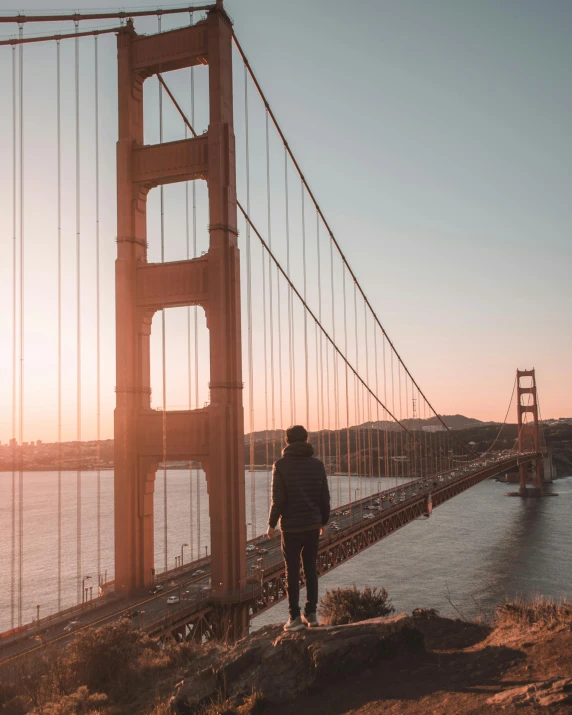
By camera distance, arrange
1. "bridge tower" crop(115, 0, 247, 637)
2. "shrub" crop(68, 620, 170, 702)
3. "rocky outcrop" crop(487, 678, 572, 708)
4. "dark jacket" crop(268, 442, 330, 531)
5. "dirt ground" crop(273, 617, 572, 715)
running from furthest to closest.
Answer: "bridge tower" crop(115, 0, 247, 637)
"shrub" crop(68, 620, 170, 702)
"dark jacket" crop(268, 442, 330, 531)
"dirt ground" crop(273, 617, 572, 715)
"rocky outcrop" crop(487, 678, 572, 708)

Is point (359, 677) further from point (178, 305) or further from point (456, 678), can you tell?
point (178, 305)


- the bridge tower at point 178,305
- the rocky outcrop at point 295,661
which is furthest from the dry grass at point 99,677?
the bridge tower at point 178,305

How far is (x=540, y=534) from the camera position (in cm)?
5266

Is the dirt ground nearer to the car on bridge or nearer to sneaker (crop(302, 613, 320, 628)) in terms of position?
sneaker (crop(302, 613, 320, 628))

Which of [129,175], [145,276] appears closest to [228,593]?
[145,276]

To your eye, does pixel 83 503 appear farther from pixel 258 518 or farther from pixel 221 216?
pixel 221 216

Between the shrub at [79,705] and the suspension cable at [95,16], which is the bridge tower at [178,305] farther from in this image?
the shrub at [79,705]

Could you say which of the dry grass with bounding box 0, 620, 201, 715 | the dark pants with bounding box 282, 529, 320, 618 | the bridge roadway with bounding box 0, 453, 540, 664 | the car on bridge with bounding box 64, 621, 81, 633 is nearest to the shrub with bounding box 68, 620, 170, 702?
the dry grass with bounding box 0, 620, 201, 715

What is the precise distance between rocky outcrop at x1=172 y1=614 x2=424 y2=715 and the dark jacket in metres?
Result: 0.94

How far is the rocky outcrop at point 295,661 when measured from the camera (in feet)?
15.9

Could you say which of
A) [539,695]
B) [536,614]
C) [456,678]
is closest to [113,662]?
[456,678]

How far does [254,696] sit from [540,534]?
54164 millimetres

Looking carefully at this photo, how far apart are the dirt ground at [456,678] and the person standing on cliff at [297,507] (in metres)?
0.87

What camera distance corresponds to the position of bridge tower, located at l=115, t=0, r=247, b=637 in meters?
16.3
